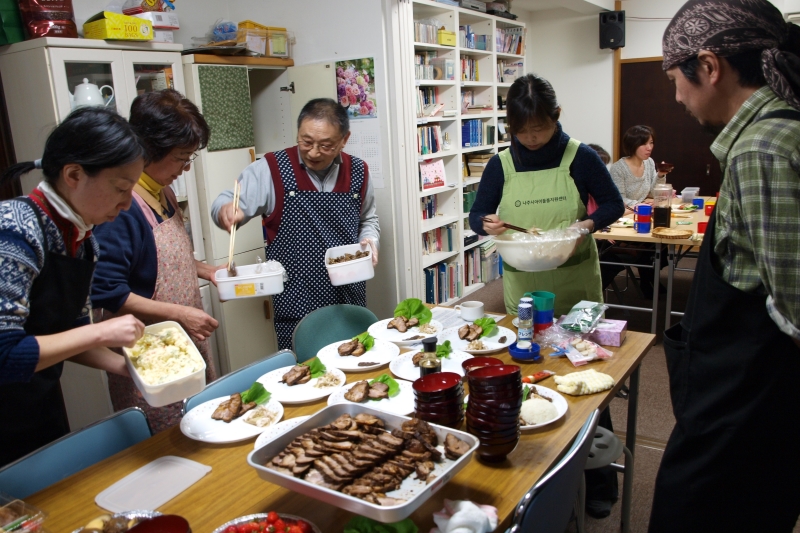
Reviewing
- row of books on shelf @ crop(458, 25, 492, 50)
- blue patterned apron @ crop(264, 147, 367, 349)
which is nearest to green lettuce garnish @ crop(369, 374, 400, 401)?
blue patterned apron @ crop(264, 147, 367, 349)

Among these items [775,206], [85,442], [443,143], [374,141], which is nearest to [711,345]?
[775,206]

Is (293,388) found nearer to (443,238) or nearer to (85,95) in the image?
(85,95)

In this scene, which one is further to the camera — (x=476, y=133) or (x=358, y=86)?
(x=476, y=133)

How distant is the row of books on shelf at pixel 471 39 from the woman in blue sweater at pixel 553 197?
9.21 feet

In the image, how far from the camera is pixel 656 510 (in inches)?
57.5

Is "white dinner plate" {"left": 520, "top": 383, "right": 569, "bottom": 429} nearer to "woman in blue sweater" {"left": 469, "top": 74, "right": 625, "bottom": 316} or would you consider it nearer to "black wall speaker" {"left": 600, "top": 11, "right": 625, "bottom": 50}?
"woman in blue sweater" {"left": 469, "top": 74, "right": 625, "bottom": 316}

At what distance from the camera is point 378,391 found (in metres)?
1.72

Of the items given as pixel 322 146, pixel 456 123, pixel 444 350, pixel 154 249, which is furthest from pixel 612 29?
pixel 154 249

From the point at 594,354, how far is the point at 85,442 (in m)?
1.54

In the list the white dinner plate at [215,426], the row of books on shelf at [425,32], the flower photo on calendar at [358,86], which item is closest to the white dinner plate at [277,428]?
the white dinner plate at [215,426]

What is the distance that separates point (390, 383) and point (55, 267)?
3.07 ft

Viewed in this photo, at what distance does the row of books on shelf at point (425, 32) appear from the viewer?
4359 millimetres

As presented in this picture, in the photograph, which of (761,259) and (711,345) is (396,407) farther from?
(761,259)

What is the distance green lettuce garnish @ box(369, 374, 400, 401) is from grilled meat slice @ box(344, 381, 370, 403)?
0.11 feet
